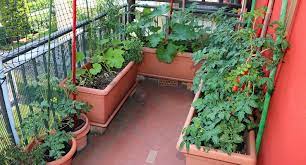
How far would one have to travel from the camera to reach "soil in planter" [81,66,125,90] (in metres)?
2.62

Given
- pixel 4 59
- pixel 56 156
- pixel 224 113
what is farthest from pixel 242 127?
pixel 4 59

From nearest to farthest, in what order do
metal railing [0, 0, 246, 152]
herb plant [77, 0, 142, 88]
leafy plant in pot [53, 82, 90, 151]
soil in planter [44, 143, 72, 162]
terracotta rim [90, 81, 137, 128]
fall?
metal railing [0, 0, 246, 152] < soil in planter [44, 143, 72, 162] < leafy plant in pot [53, 82, 90, 151] < terracotta rim [90, 81, 137, 128] < herb plant [77, 0, 142, 88]

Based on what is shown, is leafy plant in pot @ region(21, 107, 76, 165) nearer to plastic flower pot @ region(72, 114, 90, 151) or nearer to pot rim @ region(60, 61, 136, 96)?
plastic flower pot @ region(72, 114, 90, 151)

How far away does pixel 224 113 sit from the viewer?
178 cm

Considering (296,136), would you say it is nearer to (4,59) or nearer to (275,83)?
(275,83)

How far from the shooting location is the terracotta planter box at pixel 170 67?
3.29 meters

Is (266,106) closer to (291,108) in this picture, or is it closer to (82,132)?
(291,108)

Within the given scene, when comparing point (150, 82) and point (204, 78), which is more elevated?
point (204, 78)

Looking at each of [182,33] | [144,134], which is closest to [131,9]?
[182,33]

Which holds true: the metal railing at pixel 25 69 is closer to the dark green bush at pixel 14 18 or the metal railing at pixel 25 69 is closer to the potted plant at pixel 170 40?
the dark green bush at pixel 14 18

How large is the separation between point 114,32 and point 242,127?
6.39 ft

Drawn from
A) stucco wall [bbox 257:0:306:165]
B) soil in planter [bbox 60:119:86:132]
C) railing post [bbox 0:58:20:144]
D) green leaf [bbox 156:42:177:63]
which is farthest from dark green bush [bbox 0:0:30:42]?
stucco wall [bbox 257:0:306:165]

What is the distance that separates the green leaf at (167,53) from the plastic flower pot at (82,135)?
1203 mm

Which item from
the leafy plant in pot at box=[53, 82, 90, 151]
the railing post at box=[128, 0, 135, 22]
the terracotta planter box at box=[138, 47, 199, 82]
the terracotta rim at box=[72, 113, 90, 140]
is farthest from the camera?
the railing post at box=[128, 0, 135, 22]
